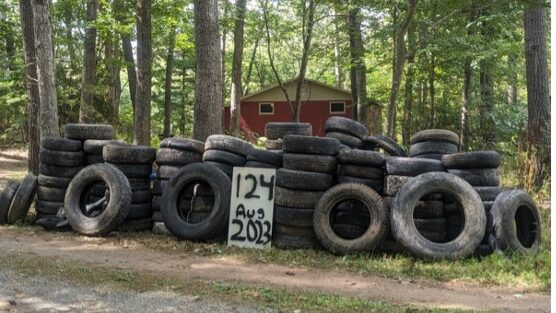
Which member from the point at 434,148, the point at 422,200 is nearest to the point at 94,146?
the point at 422,200

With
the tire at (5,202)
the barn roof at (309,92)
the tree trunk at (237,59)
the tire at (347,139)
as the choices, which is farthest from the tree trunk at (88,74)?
the barn roof at (309,92)

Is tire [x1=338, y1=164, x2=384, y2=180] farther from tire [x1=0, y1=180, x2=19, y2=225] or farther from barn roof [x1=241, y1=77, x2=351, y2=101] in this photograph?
barn roof [x1=241, y1=77, x2=351, y2=101]

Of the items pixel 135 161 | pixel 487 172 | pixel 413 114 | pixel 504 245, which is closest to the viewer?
pixel 504 245

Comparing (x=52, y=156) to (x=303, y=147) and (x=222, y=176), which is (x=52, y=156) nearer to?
(x=222, y=176)

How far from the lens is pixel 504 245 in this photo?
21.4 feet

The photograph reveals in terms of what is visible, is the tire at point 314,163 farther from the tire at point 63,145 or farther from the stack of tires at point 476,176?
the tire at point 63,145

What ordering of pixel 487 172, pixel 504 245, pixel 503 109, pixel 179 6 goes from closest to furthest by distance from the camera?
pixel 504 245, pixel 487 172, pixel 179 6, pixel 503 109

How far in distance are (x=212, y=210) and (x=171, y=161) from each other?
109 cm

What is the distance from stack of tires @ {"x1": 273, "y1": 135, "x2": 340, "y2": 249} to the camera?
713 cm

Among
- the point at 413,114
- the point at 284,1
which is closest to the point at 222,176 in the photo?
the point at 284,1

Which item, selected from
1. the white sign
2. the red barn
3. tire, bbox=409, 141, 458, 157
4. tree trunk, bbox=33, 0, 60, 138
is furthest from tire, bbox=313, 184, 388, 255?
the red barn

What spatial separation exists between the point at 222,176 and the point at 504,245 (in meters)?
3.78

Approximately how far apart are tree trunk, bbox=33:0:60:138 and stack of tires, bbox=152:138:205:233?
317 cm

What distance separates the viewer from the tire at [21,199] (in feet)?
28.0
